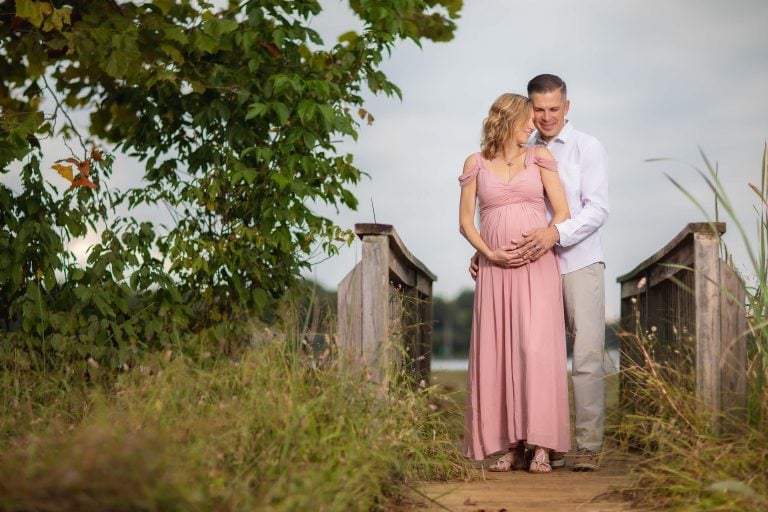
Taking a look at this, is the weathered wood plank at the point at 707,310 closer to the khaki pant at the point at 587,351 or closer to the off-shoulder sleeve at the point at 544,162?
the khaki pant at the point at 587,351

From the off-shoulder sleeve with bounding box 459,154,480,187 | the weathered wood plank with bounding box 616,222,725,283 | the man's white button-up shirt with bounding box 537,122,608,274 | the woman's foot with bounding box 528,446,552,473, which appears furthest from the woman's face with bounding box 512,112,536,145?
the woman's foot with bounding box 528,446,552,473

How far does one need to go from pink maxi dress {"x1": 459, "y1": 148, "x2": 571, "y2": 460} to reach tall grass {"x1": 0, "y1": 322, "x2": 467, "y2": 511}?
46 centimetres

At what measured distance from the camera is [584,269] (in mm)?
5125

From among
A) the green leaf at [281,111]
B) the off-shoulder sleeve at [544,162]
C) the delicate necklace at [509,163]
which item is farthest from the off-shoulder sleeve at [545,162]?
the green leaf at [281,111]

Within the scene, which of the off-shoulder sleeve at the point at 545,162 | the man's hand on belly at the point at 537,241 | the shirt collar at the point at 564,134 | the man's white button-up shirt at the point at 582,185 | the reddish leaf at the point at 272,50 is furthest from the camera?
the reddish leaf at the point at 272,50

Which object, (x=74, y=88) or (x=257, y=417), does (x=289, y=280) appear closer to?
(x=74, y=88)

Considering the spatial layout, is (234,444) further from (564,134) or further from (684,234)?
(564,134)

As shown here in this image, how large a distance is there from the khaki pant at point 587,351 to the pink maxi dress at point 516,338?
0.13 metres

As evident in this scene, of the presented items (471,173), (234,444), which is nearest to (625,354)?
(471,173)

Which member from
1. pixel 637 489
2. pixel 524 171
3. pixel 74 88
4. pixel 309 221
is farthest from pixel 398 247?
pixel 74 88

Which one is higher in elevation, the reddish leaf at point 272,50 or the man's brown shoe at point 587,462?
the reddish leaf at point 272,50

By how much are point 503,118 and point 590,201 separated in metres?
0.63

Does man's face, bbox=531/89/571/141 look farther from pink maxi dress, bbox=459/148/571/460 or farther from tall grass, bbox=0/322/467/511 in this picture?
tall grass, bbox=0/322/467/511

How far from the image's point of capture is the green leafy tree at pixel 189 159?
19.5 feet
